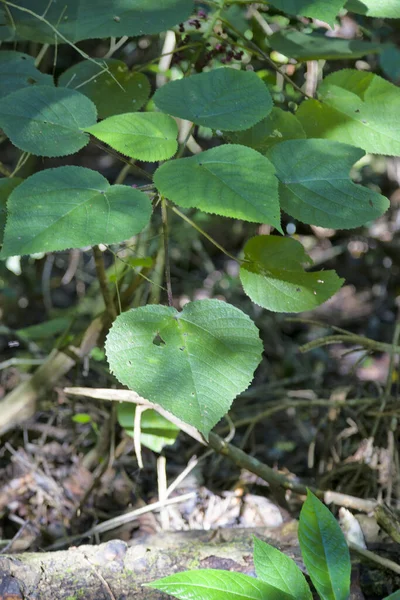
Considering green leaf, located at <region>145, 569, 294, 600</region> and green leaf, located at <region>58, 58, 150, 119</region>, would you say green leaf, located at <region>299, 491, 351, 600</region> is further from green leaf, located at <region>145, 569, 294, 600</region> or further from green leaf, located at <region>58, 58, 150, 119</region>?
green leaf, located at <region>58, 58, 150, 119</region>

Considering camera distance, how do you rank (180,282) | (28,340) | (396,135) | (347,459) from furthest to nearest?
(180,282) < (28,340) < (347,459) < (396,135)

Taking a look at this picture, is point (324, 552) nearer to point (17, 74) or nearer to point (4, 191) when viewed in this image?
point (4, 191)

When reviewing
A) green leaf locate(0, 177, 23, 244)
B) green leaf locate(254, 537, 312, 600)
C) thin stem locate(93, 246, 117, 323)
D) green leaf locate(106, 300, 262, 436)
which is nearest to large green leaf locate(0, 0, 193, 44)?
green leaf locate(0, 177, 23, 244)

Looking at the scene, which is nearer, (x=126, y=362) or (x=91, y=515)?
(x=126, y=362)

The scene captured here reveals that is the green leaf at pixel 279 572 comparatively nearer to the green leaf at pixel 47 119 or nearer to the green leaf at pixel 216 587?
the green leaf at pixel 216 587

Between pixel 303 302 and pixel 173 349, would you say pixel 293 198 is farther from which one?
pixel 173 349

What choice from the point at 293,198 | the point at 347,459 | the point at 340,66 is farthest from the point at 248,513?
the point at 340,66

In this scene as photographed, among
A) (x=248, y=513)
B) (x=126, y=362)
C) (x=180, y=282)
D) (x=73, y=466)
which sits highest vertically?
(x=126, y=362)

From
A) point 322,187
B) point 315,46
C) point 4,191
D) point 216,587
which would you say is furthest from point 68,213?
point 315,46
